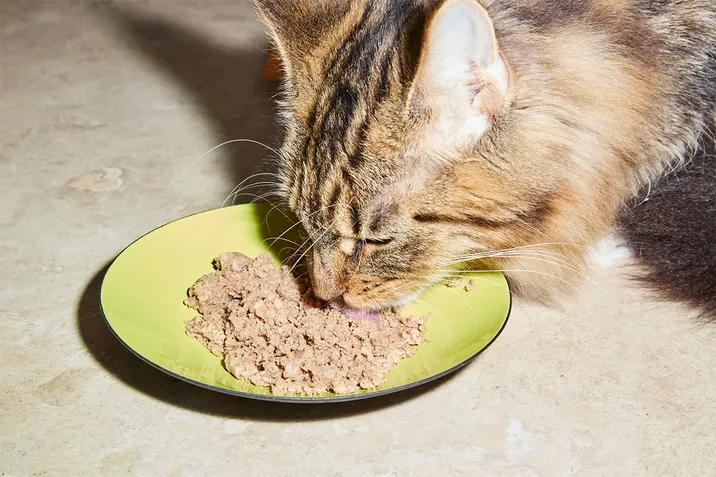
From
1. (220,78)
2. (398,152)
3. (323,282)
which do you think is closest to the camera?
(398,152)

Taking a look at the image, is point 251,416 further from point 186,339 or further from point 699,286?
point 699,286

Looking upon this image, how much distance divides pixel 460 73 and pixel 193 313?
74 cm

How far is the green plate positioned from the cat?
102mm

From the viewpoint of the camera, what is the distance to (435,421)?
4.41 feet

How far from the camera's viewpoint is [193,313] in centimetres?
149

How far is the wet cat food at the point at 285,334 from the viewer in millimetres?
1276

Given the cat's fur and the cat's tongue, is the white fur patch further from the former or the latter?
the cat's tongue

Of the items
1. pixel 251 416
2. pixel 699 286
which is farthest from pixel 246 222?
pixel 699 286

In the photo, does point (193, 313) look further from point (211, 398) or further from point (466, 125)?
point (466, 125)

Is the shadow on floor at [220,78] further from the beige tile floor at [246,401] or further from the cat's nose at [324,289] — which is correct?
the cat's nose at [324,289]

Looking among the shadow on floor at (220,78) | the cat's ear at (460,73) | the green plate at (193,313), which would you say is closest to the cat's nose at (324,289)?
the green plate at (193,313)

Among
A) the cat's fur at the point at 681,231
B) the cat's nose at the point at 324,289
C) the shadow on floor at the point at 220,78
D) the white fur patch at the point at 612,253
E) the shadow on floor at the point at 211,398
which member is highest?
the cat's nose at the point at 324,289

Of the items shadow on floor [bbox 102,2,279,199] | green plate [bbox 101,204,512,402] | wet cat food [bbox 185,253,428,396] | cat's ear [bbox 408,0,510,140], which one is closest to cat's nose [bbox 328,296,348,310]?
wet cat food [bbox 185,253,428,396]

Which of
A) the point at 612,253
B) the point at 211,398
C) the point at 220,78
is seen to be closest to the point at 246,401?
the point at 211,398
